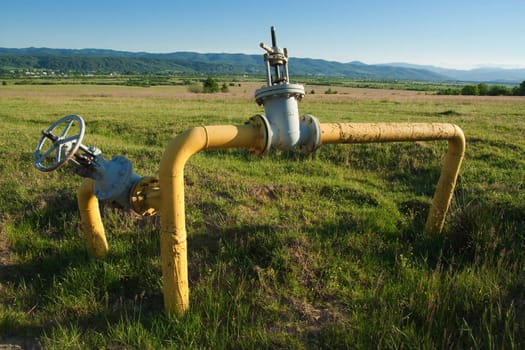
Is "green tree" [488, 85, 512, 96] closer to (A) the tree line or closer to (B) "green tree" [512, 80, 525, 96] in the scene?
(A) the tree line

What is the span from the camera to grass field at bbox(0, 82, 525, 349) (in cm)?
288

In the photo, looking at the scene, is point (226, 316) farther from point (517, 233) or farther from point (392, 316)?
point (517, 233)

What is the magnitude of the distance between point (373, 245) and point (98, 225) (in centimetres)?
290

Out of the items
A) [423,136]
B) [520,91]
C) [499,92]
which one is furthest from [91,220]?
[499,92]

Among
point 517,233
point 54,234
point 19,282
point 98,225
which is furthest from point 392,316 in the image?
point 54,234

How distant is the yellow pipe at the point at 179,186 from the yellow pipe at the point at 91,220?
1.18 m

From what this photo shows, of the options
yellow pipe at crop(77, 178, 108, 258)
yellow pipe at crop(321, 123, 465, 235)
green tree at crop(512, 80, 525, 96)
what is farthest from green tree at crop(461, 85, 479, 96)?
yellow pipe at crop(77, 178, 108, 258)

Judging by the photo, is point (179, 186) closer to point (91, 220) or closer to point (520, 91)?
point (91, 220)

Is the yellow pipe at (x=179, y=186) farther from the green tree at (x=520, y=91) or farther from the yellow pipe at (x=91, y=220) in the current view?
the green tree at (x=520, y=91)

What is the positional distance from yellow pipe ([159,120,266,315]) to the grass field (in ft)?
0.89

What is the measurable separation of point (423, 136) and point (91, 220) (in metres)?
3.35

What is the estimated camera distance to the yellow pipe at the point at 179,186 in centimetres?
260

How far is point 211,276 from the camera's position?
3.61 m

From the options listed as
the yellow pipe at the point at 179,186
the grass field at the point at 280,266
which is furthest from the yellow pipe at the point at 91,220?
the yellow pipe at the point at 179,186
